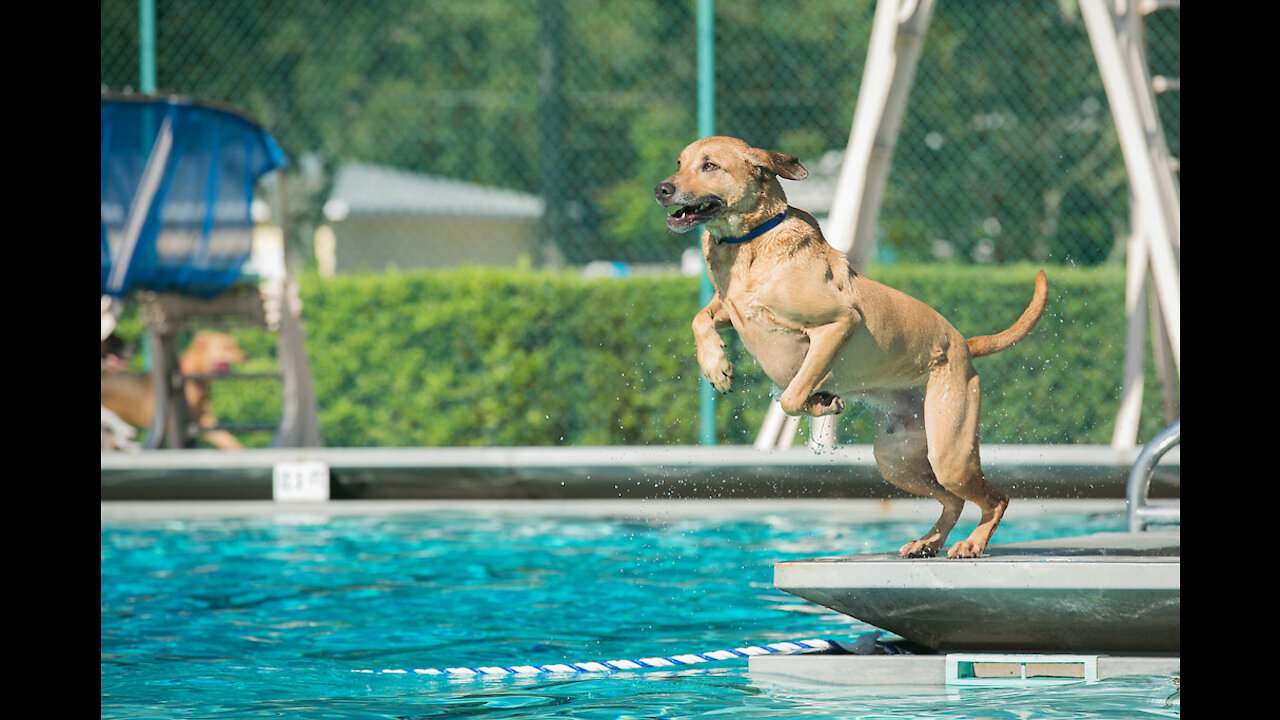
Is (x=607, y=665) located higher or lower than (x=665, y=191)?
lower

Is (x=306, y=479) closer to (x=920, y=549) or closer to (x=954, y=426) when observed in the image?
(x=920, y=549)

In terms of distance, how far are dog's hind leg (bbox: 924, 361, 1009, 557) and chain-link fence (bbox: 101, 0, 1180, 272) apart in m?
8.88

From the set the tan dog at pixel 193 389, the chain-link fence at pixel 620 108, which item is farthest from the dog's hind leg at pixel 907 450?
the chain-link fence at pixel 620 108

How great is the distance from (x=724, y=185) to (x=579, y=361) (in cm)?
733

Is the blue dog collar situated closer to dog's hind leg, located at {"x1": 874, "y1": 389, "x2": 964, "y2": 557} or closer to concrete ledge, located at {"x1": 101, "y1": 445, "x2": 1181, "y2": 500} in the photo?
dog's hind leg, located at {"x1": 874, "y1": 389, "x2": 964, "y2": 557}

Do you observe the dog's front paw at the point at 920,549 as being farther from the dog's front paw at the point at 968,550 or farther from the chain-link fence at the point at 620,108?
the chain-link fence at the point at 620,108

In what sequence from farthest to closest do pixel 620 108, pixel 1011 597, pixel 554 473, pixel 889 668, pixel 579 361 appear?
1. pixel 620 108
2. pixel 579 361
3. pixel 554 473
4. pixel 889 668
5. pixel 1011 597

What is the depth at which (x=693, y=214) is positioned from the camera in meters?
3.66

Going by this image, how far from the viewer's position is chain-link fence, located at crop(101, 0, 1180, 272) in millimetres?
14523

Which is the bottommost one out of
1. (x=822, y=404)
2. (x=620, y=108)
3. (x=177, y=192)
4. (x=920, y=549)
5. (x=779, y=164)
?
(x=920, y=549)

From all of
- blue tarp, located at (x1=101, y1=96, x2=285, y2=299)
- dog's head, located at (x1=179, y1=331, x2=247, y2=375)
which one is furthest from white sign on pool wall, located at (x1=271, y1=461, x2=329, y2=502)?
dog's head, located at (x1=179, y1=331, x2=247, y2=375)

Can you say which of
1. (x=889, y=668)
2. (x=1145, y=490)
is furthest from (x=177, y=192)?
(x=889, y=668)
